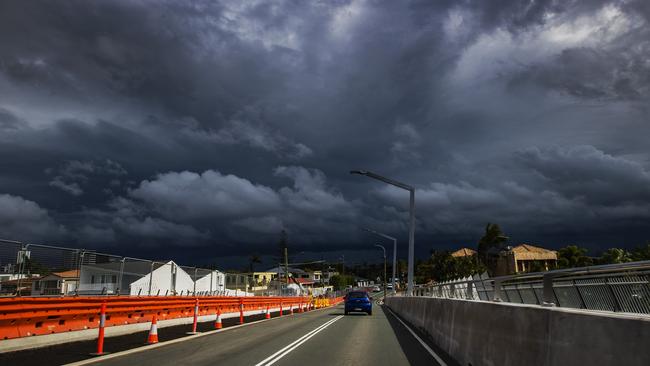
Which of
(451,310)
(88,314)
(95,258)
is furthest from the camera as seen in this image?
(95,258)

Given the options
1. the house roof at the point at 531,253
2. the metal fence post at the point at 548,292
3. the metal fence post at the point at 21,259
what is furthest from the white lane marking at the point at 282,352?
the house roof at the point at 531,253

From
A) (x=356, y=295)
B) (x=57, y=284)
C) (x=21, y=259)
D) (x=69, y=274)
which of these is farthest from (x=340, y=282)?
(x=21, y=259)

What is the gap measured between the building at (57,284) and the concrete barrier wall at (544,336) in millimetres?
11596

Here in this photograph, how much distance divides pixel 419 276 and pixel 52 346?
150m

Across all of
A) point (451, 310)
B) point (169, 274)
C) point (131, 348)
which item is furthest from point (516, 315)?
point (169, 274)

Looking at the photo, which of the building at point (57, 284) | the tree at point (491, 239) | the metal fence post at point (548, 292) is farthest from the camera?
the tree at point (491, 239)

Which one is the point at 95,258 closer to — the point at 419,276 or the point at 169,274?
the point at 169,274

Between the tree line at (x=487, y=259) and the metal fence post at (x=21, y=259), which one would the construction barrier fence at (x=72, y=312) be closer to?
the metal fence post at (x=21, y=259)

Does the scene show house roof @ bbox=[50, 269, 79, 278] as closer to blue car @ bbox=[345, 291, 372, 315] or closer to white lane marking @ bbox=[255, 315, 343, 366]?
white lane marking @ bbox=[255, 315, 343, 366]

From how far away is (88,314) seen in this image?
1536 centimetres

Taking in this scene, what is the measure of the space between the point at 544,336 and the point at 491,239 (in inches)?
3598

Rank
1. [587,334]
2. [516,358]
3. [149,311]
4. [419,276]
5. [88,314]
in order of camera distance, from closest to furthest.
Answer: [587,334]
[516,358]
[88,314]
[149,311]
[419,276]

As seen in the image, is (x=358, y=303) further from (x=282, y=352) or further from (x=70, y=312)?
(x=282, y=352)

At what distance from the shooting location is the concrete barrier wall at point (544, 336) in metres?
4.21
